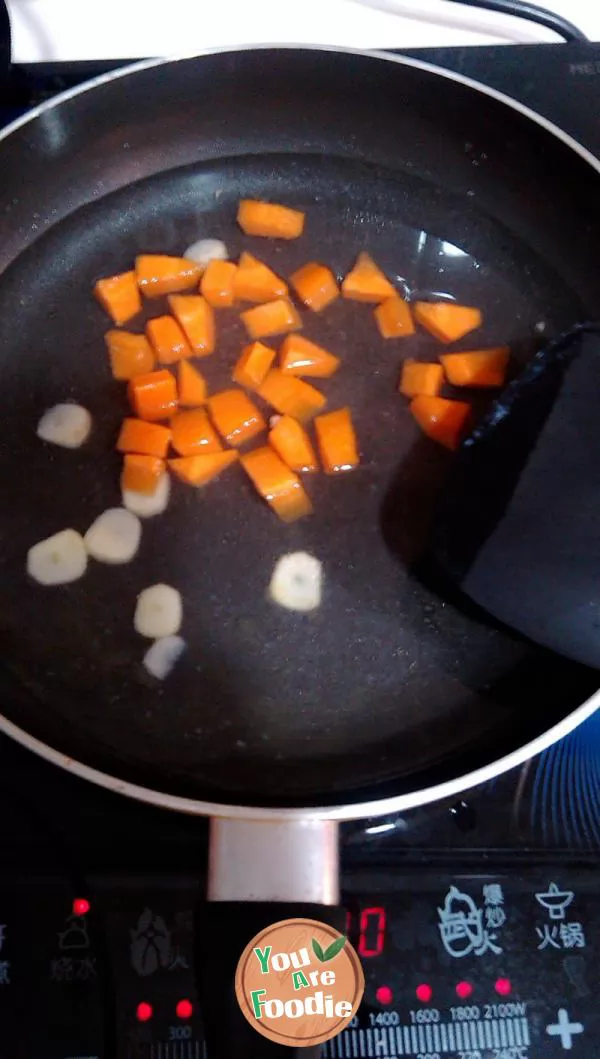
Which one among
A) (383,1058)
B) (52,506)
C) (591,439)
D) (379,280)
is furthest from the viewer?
(379,280)

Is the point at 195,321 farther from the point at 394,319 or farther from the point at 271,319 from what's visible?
the point at 394,319

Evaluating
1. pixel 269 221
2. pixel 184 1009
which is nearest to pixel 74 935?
pixel 184 1009

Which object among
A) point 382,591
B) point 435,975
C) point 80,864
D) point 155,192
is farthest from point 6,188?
point 435,975

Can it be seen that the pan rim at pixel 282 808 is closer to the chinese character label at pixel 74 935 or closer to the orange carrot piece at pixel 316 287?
the chinese character label at pixel 74 935

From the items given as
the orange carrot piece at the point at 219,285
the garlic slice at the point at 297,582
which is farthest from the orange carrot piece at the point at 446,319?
the garlic slice at the point at 297,582

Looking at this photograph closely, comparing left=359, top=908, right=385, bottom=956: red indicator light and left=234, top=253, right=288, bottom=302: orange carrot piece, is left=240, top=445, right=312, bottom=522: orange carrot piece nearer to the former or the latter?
left=234, top=253, right=288, bottom=302: orange carrot piece

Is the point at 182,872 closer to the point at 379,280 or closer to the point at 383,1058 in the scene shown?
the point at 383,1058

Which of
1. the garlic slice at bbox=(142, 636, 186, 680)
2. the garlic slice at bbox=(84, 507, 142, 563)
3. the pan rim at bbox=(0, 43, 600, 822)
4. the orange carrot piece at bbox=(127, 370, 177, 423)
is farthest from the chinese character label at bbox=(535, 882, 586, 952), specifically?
the orange carrot piece at bbox=(127, 370, 177, 423)
